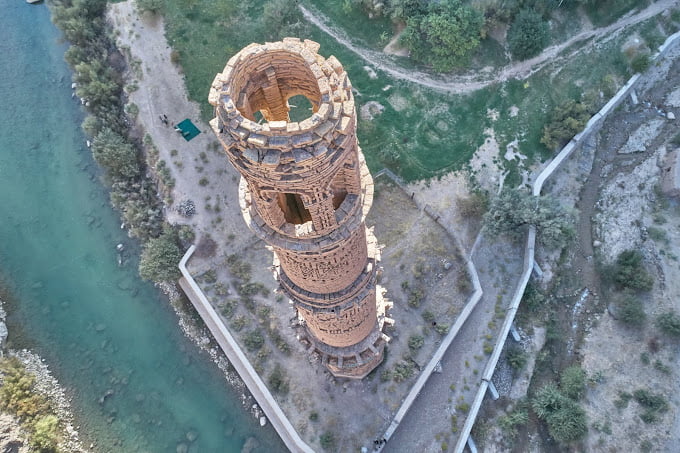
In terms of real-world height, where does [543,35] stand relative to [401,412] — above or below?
above

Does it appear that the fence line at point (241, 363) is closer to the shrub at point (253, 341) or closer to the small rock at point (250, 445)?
the shrub at point (253, 341)

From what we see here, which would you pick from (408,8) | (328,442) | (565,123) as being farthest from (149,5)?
(328,442)

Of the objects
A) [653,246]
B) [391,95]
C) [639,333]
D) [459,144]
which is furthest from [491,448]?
[391,95]

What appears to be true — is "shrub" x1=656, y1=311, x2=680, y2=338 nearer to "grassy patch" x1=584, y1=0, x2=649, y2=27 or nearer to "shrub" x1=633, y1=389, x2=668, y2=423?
"shrub" x1=633, y1=389, x2=668, y2=423

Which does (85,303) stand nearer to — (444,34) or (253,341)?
(253,341)

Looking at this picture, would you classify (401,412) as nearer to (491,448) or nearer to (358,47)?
(491,448)
